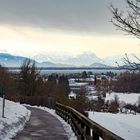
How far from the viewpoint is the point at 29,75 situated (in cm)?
8481

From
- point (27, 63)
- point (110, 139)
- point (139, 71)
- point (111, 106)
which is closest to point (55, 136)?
point (139, 71)

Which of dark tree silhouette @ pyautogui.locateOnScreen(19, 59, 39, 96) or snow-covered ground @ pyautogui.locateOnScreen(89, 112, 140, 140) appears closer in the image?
snow-covered ground @ pyautogui.locateOnScreen(89, 112, 140, 140)

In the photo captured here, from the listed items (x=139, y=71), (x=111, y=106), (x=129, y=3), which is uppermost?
(x=129, y=3)

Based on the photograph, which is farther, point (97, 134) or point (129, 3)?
point (129, 3)

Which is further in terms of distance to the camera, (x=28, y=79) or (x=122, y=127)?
(x=28, y=79)

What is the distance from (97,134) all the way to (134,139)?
1194 centimetres

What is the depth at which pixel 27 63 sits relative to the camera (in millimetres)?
88750

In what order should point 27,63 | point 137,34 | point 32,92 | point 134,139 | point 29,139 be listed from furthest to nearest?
point 27,63, point 32,92, point 134,139, point 137,34, point 29,139

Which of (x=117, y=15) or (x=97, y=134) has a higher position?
(x=117, y=15)

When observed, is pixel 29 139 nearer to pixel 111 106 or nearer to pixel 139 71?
pixel 139 71

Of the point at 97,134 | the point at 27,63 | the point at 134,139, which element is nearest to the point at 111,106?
the point at 27,63

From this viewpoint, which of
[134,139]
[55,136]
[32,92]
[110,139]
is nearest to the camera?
→ [110,139]

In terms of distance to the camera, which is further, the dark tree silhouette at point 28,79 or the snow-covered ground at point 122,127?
the dark tree silhouette at point 28,79

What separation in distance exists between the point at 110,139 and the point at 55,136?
828 centimetres
